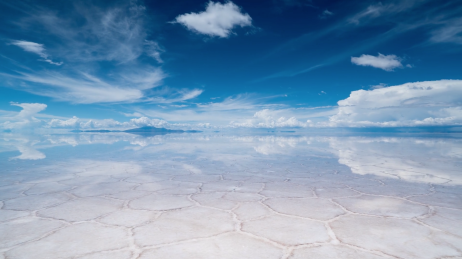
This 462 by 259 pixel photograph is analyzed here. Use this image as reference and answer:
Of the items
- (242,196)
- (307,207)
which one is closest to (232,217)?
(242,196)

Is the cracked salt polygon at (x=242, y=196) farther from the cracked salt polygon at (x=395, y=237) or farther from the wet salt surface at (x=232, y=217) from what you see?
the cracked salt polygon at (x=395, y=237)

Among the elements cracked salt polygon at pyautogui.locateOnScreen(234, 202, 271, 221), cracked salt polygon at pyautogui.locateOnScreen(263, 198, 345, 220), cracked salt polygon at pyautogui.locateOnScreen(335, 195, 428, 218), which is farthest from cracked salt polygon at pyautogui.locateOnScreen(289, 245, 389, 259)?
cracked salt polygon at pyautogui.locateOnScreen(335, 195, 428, 218)

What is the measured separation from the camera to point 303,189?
4172 millimetres

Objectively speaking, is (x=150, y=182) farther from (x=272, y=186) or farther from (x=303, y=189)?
(x=303, y=189)

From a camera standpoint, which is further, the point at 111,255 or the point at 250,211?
the point at 250,211

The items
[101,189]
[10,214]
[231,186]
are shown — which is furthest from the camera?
[231,186]

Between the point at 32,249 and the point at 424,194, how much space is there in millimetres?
5203

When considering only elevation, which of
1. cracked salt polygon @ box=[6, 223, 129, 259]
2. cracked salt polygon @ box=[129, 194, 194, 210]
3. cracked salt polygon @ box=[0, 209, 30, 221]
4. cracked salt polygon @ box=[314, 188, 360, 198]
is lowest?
cracked salt polygon @ box=[6, 223, 129, 259]

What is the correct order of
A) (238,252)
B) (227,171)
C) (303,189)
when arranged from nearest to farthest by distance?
1. (238,252)
2. (303,189)
3. (227,171)

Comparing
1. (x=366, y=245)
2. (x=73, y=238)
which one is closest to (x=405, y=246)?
(x=366, y=245)

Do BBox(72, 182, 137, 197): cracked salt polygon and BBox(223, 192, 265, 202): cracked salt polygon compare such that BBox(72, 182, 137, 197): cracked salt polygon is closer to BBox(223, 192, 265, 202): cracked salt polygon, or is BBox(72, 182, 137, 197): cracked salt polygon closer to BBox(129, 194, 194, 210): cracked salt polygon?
BBox(129, 194, 194, 210): cracked salt polygon

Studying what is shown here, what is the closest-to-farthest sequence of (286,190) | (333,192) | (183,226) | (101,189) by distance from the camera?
(183,226) < (333,192) < (286,190) < (101,189)

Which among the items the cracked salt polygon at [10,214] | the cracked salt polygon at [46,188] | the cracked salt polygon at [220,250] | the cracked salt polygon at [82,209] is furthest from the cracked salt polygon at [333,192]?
the cracked salt polygon at [46,188]

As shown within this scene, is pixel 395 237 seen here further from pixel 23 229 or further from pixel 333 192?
pixel 23 229
